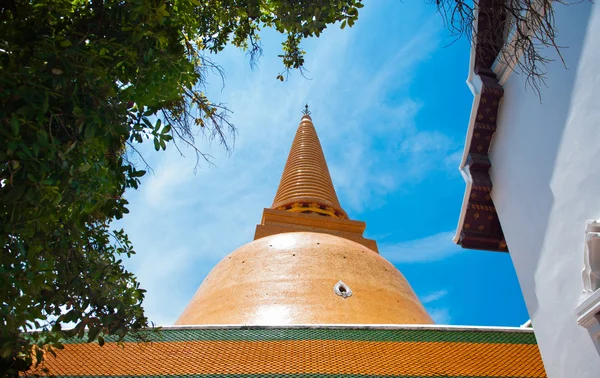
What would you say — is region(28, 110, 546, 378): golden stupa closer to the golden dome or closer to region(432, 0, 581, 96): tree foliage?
the golden dome

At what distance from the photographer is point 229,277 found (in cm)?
961

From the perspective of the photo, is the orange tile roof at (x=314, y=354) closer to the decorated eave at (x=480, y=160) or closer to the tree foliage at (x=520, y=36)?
the decorated eave at (x=480, y=160)

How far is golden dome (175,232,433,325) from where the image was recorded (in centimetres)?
827

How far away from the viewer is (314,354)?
19.2ft

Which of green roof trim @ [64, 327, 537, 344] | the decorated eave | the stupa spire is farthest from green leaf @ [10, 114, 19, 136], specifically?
the stupa spire

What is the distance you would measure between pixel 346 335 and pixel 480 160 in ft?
9.44

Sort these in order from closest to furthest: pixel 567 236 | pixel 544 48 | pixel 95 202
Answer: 1. pixel 95 202
2. pixel 567 236
3. pixel 544 48

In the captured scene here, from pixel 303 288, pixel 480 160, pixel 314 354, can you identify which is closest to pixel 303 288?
pixel 303 288

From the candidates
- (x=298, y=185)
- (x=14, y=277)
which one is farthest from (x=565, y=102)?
(x=298, y=185)

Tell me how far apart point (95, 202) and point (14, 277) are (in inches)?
26.0

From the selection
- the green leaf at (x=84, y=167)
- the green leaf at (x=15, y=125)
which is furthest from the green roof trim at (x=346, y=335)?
the green leaf at (x=15, y=125)

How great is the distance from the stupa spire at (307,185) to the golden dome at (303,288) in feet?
13.2

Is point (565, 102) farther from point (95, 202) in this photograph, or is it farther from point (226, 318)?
point (226, 318)

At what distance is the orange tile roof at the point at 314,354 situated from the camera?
17.9 ft
